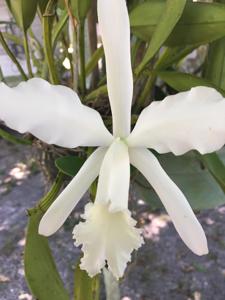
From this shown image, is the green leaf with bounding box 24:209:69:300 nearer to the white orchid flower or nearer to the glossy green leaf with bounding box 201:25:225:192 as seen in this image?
the white orchid flower

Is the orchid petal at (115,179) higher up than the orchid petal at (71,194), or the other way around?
the orchid petal at (115,179)

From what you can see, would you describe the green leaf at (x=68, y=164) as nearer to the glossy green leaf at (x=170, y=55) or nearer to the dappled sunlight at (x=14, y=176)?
the glossy green leaf at (x=170, y=55)

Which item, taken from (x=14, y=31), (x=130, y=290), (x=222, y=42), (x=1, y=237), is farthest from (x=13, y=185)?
(x=222, y=42)

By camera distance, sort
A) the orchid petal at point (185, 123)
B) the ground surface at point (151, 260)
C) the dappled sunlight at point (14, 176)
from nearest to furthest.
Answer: the orchid petal at point (185, 123), the ground surface at point (151, 260), the dappled sunlight at point (14, 176)

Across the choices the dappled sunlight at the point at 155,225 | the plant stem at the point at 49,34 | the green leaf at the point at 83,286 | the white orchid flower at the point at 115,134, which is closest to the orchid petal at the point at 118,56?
the white orchid flower at the point at 115,134

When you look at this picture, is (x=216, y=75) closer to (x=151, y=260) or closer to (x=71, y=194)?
(x=71, y=194)

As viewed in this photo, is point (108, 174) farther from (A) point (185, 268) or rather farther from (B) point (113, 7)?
(A) point (185, 268)

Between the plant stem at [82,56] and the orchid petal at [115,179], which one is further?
the plant stem at [82,56]

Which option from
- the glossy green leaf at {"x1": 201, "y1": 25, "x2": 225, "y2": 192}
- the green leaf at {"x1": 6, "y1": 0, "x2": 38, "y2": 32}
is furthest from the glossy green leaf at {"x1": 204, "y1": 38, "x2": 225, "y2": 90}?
the green leaf at {"x1": 6, "y1": 0, "x2": 38, "y2": 32}
